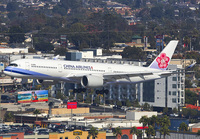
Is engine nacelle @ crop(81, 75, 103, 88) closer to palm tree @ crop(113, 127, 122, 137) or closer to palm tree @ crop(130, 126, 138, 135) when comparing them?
palm tree @ crop(113, 127, 122, 137)

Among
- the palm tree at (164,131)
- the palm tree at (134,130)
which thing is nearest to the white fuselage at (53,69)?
the palm tree at (134,130)

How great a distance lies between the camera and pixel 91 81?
95062 mm

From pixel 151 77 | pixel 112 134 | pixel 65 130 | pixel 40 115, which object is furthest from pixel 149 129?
pixel 40 115

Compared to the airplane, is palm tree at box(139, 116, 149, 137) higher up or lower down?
lower down

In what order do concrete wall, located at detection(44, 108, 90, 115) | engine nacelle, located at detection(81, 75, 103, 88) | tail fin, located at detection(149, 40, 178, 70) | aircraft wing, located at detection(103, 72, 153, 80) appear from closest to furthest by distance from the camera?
1. engine nacelle, located at detection(81, 75, 103, 88)
2. aircraft wing, located at detection(103, 72, 153, 80)
3. tail fin, located at detection(149, 40, 178, 70)
4. concrete wall, located at detection(44, 108, 90, 115)

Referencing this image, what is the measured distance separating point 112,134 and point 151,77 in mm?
27623

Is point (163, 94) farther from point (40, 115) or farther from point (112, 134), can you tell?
point (112, 134)

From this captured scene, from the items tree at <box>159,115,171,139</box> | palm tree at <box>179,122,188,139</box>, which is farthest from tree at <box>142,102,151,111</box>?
tree at <box>159,115,171,139</box>

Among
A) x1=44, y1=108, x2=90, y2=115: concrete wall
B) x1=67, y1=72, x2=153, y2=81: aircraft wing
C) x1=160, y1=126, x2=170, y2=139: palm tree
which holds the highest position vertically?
x1=67, y1=72, x2=153, y2=81: aircraft wing

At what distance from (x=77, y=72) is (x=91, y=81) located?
Result: 2710 millimetres

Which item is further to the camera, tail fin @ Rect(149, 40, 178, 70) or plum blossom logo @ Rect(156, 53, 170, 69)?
plum blossom logo @ Rect(156, 53, 170, 69)

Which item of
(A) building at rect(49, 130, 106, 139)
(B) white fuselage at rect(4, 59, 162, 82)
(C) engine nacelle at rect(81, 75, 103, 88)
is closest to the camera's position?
(B) white fuselage at rect(4, 59, 162, 82)

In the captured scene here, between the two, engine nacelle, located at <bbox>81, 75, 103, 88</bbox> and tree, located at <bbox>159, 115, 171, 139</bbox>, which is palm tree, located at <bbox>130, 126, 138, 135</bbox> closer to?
tree, located at <bbox>159, 115, 171, 139</bbox>

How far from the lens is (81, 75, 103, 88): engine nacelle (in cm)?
9512
